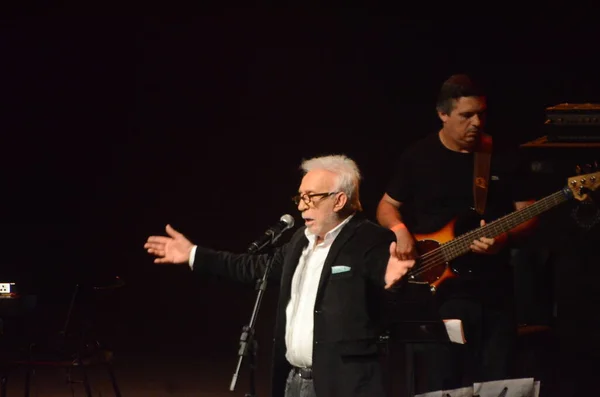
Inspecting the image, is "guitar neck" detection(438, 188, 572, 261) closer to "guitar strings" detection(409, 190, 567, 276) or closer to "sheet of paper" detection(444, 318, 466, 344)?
"guitar strings" detection(409, 190, 567, 276)

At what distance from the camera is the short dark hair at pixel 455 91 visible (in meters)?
4.49

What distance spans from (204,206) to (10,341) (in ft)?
6.23

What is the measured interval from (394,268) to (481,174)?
120cm

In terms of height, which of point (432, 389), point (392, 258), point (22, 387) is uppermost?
point (392, 258)

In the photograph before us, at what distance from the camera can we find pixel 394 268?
11.2 ft

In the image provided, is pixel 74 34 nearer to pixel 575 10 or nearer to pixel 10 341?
pixel 10 341

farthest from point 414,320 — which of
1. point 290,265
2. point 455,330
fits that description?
point 290,265

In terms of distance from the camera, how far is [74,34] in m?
7.32

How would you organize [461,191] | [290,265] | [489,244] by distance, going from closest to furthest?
1. [290,265]
2. [489,244]
3. [461,191]

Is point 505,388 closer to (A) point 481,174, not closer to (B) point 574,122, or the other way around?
(A) point 481,174

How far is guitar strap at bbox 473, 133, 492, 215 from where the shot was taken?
14.5 feet

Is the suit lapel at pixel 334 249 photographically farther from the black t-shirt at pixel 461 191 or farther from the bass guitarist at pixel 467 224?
the black t-shirt at pixel 461 191

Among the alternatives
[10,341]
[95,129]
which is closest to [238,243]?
[95,129]

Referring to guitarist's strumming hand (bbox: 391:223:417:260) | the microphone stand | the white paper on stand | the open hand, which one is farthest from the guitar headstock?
the open hand
